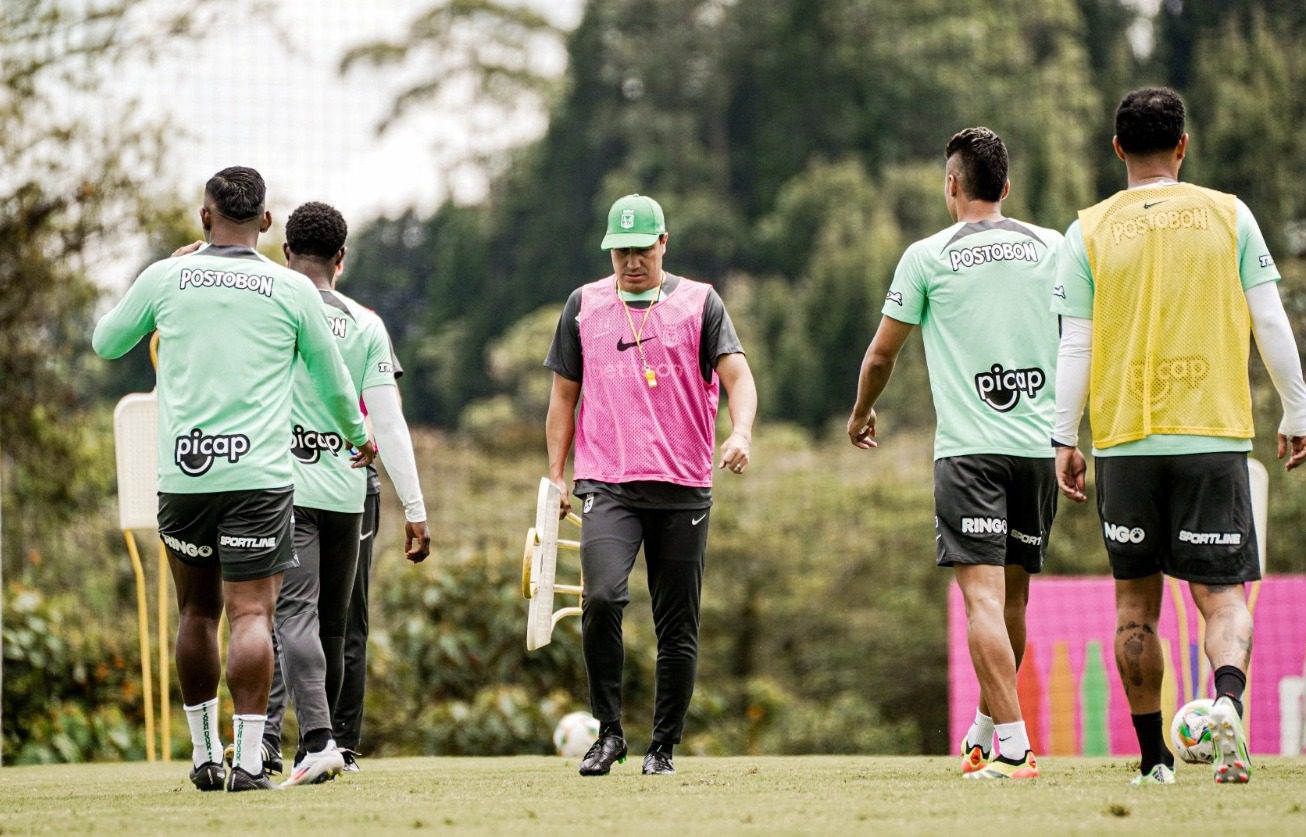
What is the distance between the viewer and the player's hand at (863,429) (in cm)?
632

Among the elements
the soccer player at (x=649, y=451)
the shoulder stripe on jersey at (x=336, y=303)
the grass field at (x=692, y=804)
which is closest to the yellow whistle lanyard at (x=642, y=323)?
the soccer player at (x=649, y=451)

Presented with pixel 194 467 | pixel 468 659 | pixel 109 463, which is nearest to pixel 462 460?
pixel 109 463

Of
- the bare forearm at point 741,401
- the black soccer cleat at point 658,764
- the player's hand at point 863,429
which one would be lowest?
the black soccer cleat at point 658,764

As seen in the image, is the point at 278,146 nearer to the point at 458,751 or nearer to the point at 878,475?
the point at 878,475

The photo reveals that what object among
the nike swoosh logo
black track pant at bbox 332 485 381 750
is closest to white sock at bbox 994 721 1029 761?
the nike swoosh logo

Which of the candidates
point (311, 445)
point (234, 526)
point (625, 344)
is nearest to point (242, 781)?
point (234, 526)

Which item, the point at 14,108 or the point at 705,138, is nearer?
the point at 14,108

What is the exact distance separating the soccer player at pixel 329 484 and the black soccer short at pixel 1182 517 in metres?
2.36

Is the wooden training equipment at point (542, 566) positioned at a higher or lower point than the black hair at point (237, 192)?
lower

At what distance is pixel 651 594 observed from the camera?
→ 6.52m

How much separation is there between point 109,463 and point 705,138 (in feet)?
102

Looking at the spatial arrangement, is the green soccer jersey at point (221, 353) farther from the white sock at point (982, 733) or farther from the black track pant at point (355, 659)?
the white sock at point (982, 733)

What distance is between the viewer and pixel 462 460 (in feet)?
79.4

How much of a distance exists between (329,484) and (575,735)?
9.91 feet
